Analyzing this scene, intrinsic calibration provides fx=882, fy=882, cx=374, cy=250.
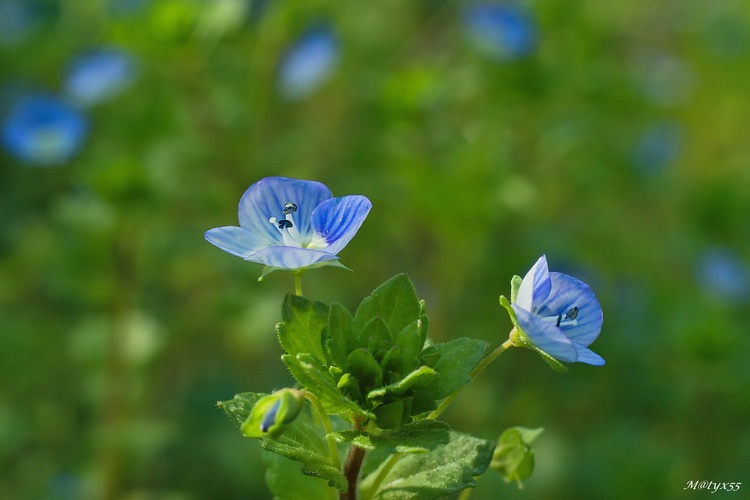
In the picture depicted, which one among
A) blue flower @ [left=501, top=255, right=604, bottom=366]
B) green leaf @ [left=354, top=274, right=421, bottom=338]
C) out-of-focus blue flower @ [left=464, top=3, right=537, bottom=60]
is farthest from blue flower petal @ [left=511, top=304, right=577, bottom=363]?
out-of-focus blue flower @ [left=464, top=3, right=537, bottom=60]

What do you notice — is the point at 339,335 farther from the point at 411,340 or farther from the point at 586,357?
the point at 586,357

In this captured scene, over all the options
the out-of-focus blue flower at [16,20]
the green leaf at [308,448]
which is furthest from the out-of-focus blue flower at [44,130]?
the green leaf at [308,448]

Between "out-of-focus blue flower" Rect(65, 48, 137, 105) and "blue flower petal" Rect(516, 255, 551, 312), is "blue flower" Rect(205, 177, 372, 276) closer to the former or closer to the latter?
"blue flower petal" Rect(516, 255, 551, 312)

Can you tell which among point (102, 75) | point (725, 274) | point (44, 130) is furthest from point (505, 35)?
point (44, 130)

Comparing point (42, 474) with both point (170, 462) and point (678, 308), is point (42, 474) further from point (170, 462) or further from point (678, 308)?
point (678, 308)

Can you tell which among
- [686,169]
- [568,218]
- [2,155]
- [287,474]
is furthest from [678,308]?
[2,155]

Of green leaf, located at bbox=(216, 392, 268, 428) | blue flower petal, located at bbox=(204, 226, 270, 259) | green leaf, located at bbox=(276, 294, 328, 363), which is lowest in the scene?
green leaf, located at bbox=(216, 392, 268, 428)

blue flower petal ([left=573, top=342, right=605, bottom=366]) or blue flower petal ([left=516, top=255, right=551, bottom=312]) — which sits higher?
blue flower petal ([left=516, top=255, right=551, bottom=312])
